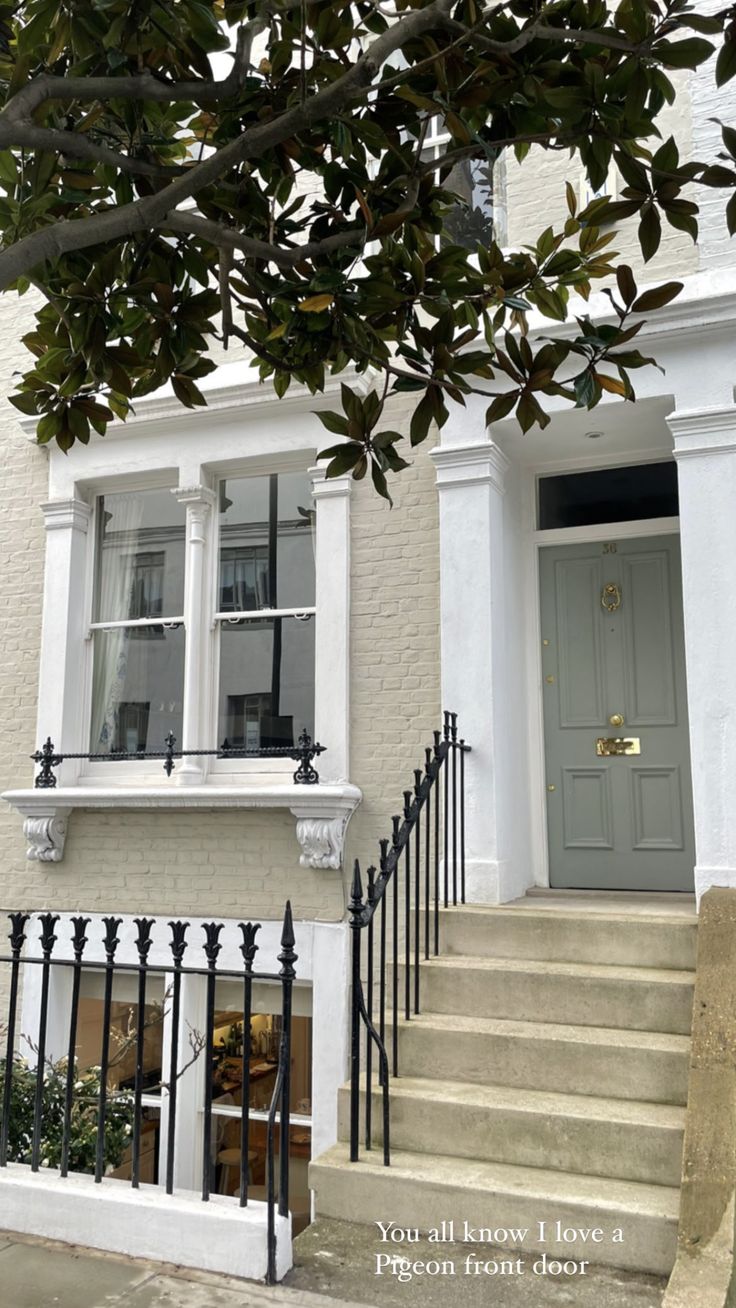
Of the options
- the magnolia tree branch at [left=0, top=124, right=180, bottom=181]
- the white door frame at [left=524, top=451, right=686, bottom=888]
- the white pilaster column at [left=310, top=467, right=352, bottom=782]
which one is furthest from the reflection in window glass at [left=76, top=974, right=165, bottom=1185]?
the magnolia tree branch at [left=0, top=124, right=180, bottom=181]

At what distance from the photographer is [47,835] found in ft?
22.6

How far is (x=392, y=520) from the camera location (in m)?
6.55

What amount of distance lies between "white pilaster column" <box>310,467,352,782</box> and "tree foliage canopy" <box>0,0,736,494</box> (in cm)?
259

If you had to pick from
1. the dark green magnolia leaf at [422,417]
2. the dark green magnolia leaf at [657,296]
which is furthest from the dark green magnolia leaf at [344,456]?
the dark green magnolia leaf at [657,296]

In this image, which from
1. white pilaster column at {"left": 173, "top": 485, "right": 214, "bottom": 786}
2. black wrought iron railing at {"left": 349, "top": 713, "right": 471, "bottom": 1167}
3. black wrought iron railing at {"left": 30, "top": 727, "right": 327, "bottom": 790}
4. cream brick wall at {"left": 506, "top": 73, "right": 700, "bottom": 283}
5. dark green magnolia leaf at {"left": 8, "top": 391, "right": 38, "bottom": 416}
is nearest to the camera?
dark green magnolia leaf at {"left": 8, "top": 391, "right": 38, "bottom": 416}

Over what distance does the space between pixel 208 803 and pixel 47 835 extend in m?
1.27

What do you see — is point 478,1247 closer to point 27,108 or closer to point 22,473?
point 27,108

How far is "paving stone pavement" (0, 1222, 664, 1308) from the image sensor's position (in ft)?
10.5

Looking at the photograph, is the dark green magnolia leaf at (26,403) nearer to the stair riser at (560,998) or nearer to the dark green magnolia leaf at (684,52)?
the dark green magnolia leaf at (684,52)

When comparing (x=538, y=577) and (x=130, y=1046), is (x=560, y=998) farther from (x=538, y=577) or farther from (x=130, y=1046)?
(x=130, y=1046)

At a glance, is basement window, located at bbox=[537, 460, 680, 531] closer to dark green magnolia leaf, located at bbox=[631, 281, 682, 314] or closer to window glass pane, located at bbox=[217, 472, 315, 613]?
window glass pane, located at bbox=[217, 472, 315, 613]

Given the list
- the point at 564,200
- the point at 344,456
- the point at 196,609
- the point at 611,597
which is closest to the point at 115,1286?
the point at 344,456

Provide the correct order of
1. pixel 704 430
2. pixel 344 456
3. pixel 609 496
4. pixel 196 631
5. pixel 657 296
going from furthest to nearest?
pixel 196 631 < pixel 609 496 < pixel 704 430 < pixel 344 456 < pixel 657 296

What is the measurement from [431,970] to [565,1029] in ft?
2.30
